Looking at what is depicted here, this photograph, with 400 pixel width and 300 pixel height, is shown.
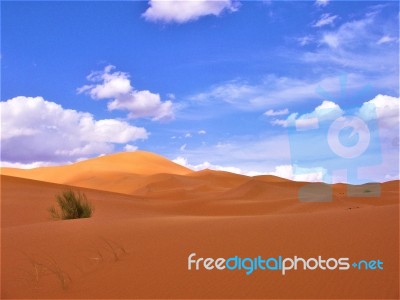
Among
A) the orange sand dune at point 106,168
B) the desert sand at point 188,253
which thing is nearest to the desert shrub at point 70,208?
the desert sand at point 188,253

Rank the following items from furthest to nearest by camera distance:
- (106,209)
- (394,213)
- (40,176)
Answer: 1. (40,176)
2. (106,209)
3. (394,213)

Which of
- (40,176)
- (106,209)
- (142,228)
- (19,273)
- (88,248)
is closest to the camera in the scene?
(19,273)

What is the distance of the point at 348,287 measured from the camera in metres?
5.12

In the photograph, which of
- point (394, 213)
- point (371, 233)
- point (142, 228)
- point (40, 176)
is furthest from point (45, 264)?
point (40, 176)

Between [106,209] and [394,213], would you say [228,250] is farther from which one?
[106,209]

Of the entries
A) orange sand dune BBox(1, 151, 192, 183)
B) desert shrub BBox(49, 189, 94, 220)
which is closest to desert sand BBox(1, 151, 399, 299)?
desert shrub BBox(49, 189, 94, 220)

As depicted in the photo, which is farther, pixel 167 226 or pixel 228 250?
pixel 167 226

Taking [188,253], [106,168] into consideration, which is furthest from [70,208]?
[106,168]

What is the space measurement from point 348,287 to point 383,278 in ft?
1.53

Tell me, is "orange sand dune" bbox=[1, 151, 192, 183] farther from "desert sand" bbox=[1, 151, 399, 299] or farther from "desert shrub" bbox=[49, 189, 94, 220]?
"desert sand" bbox=[1, 151, 399, 299]

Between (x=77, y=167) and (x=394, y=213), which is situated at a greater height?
(x=77, y=167)

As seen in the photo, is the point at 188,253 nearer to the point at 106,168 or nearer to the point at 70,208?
the point at 70,208

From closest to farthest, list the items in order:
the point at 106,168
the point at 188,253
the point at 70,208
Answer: the point at 188,253
the point at 70,208
the point at 106,168

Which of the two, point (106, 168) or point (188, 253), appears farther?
point (106, 168)
